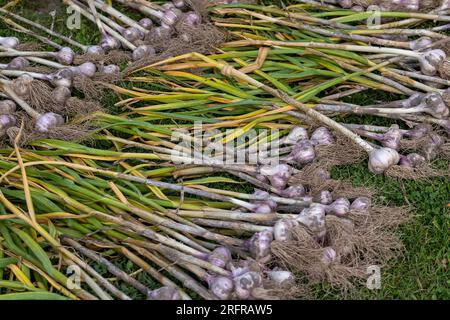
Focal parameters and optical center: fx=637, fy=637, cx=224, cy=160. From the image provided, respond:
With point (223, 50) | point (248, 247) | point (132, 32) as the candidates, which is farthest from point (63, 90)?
point (248, 247)

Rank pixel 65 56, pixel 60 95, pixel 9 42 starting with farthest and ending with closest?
pixel 9 42
pixel 65 56
pixel 60 95

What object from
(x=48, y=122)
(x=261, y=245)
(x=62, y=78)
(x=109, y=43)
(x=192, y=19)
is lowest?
(x=261, y=245)

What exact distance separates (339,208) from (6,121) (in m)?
1.51

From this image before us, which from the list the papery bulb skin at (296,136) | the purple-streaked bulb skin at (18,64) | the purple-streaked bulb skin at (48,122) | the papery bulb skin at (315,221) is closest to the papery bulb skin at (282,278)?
the papery bulb skin at (315,221)

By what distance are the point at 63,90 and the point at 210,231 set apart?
1.04 meters

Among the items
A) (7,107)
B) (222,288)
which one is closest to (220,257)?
(222,288)

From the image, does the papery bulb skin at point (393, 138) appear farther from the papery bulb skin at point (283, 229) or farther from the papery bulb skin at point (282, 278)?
the papery bulb skin at point (282, 278)

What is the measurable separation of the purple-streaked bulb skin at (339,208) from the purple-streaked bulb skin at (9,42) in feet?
6.23

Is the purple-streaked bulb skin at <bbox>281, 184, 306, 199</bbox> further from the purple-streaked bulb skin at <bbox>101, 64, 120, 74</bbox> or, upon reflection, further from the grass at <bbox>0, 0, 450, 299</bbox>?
the purple-streaked bulb skin at <bbox>101, 64, 120, 74</bbox>

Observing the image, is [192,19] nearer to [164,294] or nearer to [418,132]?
[418,132]

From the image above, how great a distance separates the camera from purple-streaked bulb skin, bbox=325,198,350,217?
2412 mm

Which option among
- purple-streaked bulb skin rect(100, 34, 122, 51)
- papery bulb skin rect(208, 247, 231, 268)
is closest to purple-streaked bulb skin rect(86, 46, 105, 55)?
purple-streaked bulb skin rect(100, 34, 122, 51)

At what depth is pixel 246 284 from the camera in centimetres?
216

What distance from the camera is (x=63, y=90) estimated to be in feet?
9.71
